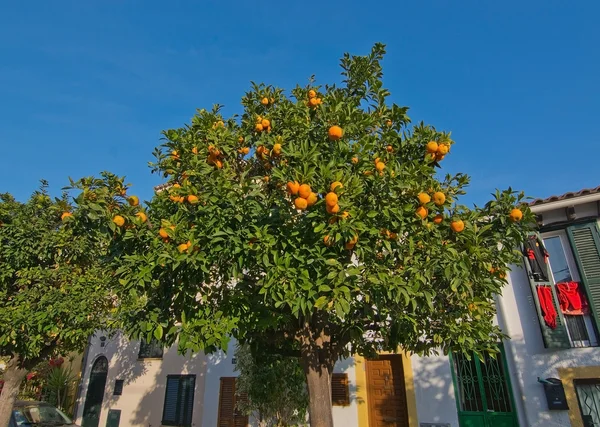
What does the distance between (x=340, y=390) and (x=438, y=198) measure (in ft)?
26.1

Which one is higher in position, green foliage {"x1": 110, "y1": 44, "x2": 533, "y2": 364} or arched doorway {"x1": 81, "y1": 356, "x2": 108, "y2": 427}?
green foliage {"x1": 110, "y1": 44, "x2": 533, "y2": 364}

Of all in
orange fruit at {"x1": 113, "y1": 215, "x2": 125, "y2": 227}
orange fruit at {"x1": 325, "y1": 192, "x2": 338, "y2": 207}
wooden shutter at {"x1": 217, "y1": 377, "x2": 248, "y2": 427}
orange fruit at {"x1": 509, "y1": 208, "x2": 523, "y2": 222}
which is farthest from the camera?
wooden shutter at {"x1": 217, "y1": 377, "x2": 248, "y2": 427}

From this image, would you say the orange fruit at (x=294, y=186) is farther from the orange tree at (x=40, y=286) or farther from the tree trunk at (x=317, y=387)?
the orange tree at (x=40, y=286)

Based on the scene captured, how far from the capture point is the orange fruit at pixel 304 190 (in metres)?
4.05

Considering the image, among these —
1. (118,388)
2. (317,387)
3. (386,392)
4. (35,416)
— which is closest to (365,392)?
(386,392)

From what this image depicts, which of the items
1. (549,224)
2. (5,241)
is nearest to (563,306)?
(549,224)

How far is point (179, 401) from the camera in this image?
14008 millimetres

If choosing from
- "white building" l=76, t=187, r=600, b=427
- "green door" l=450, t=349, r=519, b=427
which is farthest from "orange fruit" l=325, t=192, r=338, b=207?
"white building" l=76, t=187, r=600, b=427

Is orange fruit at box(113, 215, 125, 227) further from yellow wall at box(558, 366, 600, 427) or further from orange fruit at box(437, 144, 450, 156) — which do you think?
yellow wall at box(558, 366, 600, 427)

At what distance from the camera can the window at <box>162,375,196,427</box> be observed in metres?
13.7

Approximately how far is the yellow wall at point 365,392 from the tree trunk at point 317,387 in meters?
4.34

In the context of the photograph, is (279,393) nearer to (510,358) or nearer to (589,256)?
(510,358)

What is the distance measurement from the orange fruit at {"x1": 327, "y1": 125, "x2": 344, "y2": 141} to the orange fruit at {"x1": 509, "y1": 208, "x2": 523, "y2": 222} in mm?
2323

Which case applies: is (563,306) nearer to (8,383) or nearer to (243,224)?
(243,224)
